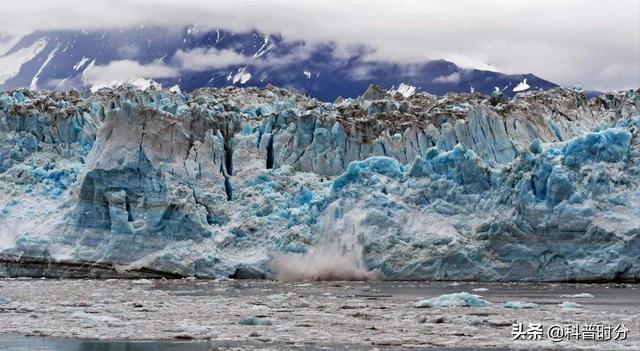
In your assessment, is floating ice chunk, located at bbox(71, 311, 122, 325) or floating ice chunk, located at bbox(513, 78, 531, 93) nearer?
floating ice chunk, located at bbox(71, 311, 122, 325)

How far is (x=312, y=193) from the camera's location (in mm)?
27641

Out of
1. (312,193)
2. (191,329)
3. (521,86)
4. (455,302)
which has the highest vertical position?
(521,86)

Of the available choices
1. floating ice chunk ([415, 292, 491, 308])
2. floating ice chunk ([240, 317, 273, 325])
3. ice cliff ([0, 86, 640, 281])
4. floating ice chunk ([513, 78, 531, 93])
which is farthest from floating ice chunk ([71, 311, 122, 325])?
floating ice chunk ([513, 78, 531, 93])

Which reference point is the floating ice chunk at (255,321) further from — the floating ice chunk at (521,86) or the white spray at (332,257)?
the floating ice chunk at (521,86)

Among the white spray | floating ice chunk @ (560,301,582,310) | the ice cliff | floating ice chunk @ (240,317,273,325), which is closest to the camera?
floating ice chunk @ (240,317,273,325)

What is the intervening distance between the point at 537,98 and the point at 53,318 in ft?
82.3

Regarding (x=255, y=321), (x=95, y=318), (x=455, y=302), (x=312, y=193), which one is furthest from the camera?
(x=312, y=193)

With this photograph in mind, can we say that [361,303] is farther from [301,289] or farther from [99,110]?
[99,110]

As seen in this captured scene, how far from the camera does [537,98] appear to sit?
36.8 m

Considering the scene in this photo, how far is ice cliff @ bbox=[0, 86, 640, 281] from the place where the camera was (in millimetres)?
24062

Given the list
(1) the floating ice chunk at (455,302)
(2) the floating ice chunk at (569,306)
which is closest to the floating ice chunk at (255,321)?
(1) the floating ice chunk at (455,302)

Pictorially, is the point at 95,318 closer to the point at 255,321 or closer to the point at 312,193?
the point at 255,321

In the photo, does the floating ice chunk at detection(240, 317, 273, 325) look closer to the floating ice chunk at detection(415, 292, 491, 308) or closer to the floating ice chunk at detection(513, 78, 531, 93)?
the floating ice chunk at detection(415, 292, 491, 308)

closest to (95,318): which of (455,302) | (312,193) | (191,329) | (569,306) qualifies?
(191,329)
